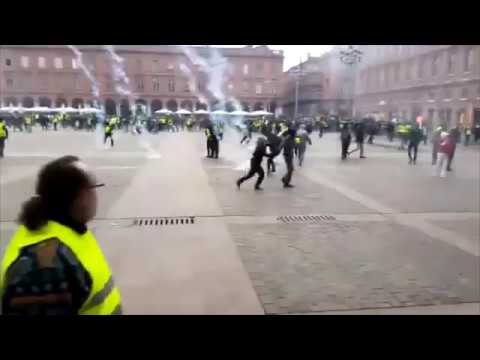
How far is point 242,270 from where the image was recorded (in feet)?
15.7

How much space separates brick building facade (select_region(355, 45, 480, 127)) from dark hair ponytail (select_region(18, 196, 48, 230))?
2271 centimetres

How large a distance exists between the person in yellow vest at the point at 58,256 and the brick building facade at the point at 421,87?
74.2 feet

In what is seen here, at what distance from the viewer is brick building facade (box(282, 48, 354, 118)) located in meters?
31.7

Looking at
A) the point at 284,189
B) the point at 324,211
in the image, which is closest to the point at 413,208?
the point at 324,211

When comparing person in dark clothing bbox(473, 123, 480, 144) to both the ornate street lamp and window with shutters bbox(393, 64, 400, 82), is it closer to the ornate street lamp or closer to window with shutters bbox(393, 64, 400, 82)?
window with shutters bbox(393, 64, 400, 82)

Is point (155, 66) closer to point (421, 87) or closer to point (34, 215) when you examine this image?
point (421, 87)

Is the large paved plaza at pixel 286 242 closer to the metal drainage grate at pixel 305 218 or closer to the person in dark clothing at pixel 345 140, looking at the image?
the metal drainage grate at pixel 305 218

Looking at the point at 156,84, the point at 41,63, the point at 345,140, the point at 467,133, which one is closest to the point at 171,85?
the point at 156,84

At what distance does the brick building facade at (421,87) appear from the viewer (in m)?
24.9
